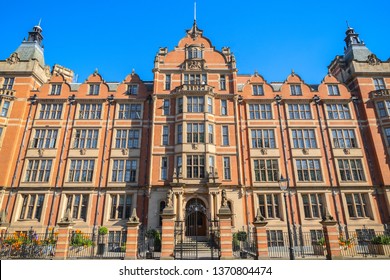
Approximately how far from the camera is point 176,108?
1081 inches

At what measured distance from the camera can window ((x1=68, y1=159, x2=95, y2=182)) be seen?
85.0 ft

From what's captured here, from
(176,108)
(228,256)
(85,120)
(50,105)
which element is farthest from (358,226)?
(50,105)

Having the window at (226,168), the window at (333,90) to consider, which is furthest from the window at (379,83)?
the window at (226,168)

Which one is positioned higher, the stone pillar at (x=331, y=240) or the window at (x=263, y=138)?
the window at (x=263, y=138)

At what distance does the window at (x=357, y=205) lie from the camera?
24.7 metres

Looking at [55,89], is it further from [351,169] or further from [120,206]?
[351,169]

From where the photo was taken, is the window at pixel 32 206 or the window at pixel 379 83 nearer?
the window at pixel 32 206

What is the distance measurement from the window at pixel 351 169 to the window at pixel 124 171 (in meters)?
21.8

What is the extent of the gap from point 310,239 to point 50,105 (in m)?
31.2

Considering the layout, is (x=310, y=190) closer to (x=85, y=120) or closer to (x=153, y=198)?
(x=153, y=198)

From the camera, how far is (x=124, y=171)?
26.1m

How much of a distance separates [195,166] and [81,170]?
39.9 ft

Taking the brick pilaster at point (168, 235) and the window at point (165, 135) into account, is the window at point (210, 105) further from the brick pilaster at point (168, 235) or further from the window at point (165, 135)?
the brick pilaster at point (168, 235)

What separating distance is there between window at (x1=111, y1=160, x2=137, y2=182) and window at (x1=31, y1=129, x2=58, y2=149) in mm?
7468
